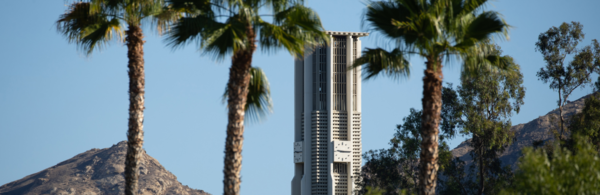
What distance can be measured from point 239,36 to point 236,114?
1599mm

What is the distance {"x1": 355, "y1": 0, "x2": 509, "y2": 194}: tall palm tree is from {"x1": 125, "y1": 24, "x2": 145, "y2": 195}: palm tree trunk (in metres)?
5.04

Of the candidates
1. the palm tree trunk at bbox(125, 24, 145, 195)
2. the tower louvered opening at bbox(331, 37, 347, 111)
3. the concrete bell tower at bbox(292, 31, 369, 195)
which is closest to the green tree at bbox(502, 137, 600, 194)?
the palm tree trunk at bbox(125, 24, 145, 195)

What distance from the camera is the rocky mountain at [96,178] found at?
161500 millimetres

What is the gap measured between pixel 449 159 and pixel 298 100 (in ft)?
53.9

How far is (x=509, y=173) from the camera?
38.8 meters

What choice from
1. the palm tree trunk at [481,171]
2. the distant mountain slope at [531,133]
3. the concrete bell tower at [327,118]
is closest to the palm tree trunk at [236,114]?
the palm tree trunk at [481,171]

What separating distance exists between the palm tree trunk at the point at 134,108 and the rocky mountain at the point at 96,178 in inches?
5849

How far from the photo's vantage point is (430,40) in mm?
13672

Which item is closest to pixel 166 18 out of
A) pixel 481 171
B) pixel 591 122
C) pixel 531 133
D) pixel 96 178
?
pixel 591 122

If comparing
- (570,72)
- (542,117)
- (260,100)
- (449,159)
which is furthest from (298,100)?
(542,117)

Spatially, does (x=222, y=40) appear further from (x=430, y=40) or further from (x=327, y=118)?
(x=327, y=118)

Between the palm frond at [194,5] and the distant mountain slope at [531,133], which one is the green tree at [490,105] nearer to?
the palm frond at [194,5]

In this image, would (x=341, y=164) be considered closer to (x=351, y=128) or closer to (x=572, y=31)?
(x=351, y=128)

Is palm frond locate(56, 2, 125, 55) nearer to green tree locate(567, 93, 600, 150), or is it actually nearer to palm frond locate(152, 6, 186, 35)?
palm frond locate(152, 6, 186, 35)
